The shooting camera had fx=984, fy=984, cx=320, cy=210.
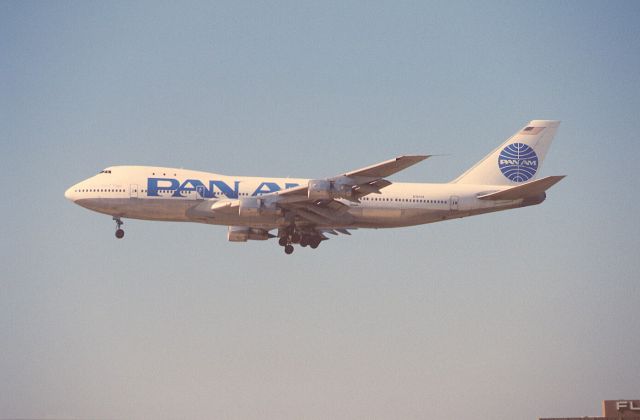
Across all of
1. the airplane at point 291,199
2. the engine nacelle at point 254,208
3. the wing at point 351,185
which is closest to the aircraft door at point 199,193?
the airplane at point 291,199

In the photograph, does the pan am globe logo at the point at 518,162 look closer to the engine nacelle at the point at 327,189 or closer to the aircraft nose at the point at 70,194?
the engine nacelle at the point at 327,189

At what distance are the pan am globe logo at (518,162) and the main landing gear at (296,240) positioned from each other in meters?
12.9

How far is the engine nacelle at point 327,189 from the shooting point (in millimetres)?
53906

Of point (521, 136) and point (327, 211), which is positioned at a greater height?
point (521, 136)

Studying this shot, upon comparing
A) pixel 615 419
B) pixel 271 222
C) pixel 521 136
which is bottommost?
pixel 615 419

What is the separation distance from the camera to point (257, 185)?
58250 mm

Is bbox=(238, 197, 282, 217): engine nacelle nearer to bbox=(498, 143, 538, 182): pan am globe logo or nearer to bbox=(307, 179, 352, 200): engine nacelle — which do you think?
bbox=(307, 179, 352, 200): engine nacelle

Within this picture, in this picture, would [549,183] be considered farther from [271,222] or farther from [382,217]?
[271,222]

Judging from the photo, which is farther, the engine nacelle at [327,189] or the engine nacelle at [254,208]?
the engine nacelle at [254,208]

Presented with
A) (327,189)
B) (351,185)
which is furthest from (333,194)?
(351,185)

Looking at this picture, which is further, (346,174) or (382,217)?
(382,217)

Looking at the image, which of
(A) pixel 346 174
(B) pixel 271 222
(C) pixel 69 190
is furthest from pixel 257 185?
(C) pixel 69 190

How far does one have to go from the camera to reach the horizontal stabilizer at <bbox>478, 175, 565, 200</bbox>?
55188mm

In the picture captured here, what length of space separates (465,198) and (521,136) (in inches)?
316
